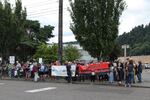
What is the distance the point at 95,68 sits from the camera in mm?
32625

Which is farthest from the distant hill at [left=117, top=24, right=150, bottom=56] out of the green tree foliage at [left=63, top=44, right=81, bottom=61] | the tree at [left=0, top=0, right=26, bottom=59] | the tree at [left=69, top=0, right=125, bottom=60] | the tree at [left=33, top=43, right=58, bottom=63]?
the tree at [left=69, top=0, right=125, bottom=60]

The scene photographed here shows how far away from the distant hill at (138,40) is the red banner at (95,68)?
12867 centimetres

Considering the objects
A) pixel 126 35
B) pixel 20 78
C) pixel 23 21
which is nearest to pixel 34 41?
pixel 23 21

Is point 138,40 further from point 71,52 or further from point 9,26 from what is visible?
point 9,26

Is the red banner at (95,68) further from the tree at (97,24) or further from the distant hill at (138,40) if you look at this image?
the distant hill at (138,40)

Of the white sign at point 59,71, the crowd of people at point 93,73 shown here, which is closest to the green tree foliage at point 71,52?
the crowd of people at point 93,73

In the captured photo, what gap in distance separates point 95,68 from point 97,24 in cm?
412

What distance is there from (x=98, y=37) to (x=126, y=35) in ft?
484

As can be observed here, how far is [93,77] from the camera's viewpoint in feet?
108

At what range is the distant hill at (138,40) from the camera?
162 m

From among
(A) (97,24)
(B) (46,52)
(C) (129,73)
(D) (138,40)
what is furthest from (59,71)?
(D) (138,40)

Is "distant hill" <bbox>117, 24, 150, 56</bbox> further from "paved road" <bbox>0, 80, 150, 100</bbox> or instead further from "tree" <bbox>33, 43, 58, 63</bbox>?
"paved road" <bbox>0, 80, 150, 100</bbox>

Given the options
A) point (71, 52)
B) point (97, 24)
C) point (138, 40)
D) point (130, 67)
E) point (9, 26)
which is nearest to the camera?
point (130, 67)

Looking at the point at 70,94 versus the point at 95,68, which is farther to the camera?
the point at 95,68
